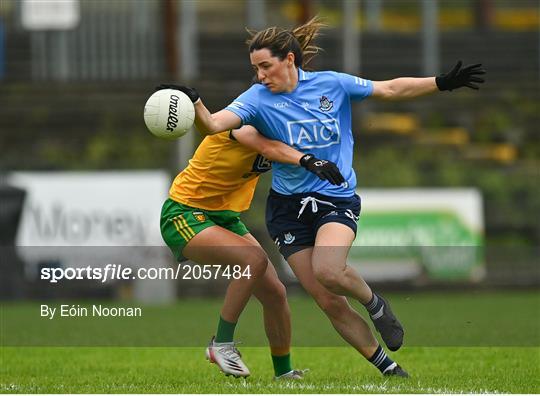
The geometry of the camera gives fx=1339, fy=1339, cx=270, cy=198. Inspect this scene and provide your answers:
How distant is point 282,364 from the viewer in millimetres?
8102

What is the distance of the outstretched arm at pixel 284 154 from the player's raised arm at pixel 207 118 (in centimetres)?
22

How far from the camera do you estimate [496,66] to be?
2262 centimetres

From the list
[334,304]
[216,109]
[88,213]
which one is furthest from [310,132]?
[216,109]

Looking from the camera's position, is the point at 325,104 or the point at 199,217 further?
the point at 199,217

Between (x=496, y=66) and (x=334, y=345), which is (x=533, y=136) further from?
(x=334, y=345)

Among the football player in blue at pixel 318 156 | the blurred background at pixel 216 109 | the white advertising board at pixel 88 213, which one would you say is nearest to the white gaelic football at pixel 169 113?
the football player in blue at pixel 318 156

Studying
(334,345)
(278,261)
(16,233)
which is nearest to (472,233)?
(278,261)

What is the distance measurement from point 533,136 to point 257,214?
5374 millimetres

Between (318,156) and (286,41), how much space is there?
686 millimetres

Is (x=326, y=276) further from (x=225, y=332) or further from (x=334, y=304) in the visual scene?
(x=225, y=332)

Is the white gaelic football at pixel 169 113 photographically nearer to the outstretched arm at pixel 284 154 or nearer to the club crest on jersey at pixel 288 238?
the outstretched arm at pixel 284 154

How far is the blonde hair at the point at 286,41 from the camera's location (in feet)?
24.6

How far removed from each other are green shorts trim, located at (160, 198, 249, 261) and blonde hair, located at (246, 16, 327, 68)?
1050mm

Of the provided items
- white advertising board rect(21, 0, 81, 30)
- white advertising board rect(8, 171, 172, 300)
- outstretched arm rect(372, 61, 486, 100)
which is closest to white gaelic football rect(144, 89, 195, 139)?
outstretched arm rect(372, 61, 486, 100)
